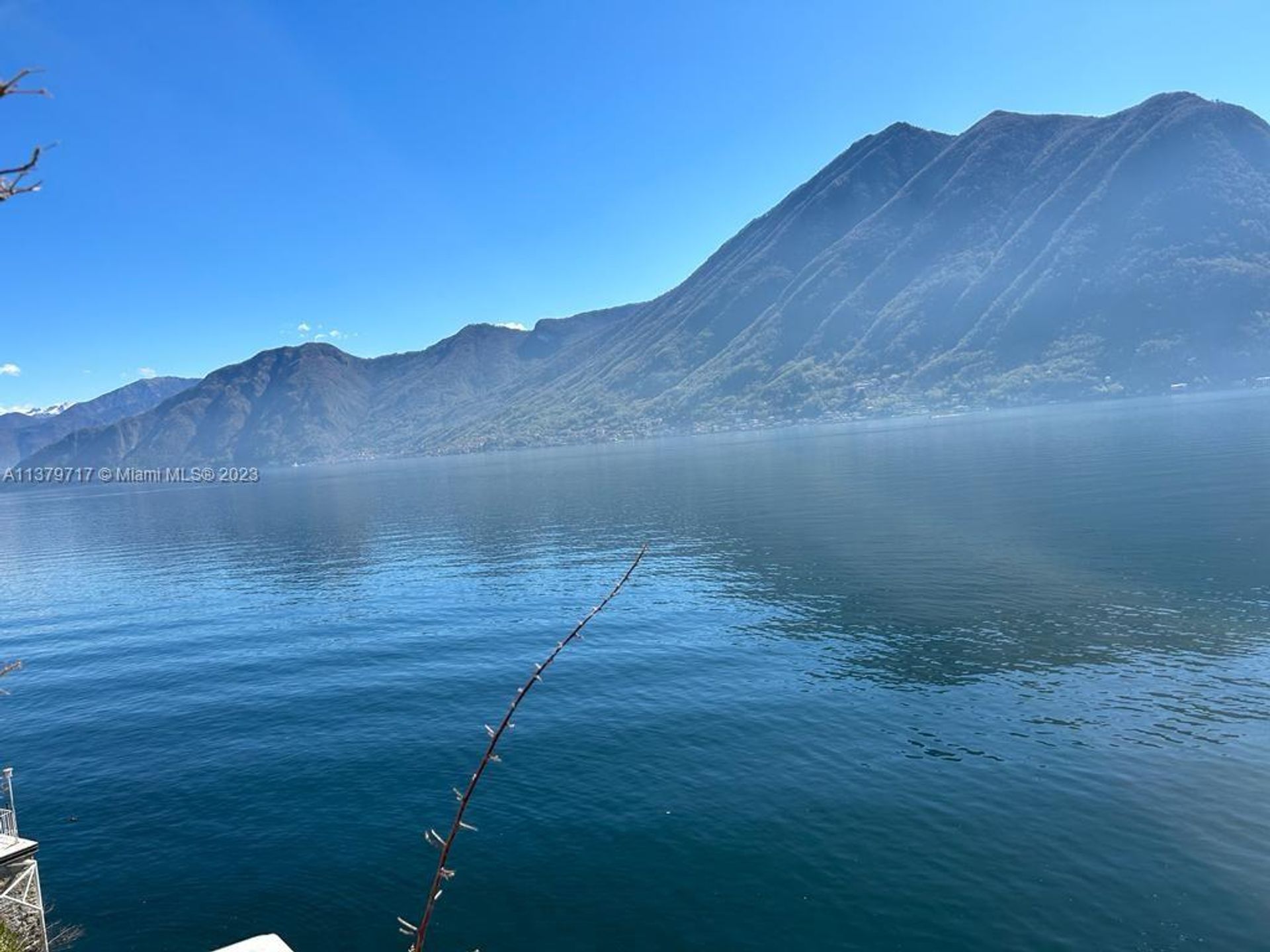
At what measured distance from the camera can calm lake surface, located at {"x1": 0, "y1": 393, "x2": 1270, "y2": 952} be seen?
76.8 ft

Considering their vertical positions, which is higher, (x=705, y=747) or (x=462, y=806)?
(x=462, y=806)

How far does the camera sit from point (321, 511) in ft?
568

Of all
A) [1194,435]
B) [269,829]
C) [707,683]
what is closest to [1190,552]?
[707,683]

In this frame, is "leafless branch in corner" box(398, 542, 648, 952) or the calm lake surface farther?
the calm lake surface

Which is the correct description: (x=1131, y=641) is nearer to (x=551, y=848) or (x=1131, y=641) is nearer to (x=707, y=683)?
(x=707, y=683)

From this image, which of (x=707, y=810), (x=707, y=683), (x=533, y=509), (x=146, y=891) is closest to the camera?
(x=146, y=891)

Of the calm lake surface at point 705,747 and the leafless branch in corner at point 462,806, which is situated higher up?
the leafless branch in corner at point 462,806

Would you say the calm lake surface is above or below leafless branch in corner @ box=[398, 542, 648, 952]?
below

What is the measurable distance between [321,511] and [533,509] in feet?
222

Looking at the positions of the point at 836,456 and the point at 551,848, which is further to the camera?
the point at 836,456

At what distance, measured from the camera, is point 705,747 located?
34375mm

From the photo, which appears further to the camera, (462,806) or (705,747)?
(705,747)

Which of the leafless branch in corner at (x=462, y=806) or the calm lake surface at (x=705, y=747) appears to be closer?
the leafless branch in corner at (x=462, y=806)

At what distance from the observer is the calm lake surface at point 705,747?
76.8ft
